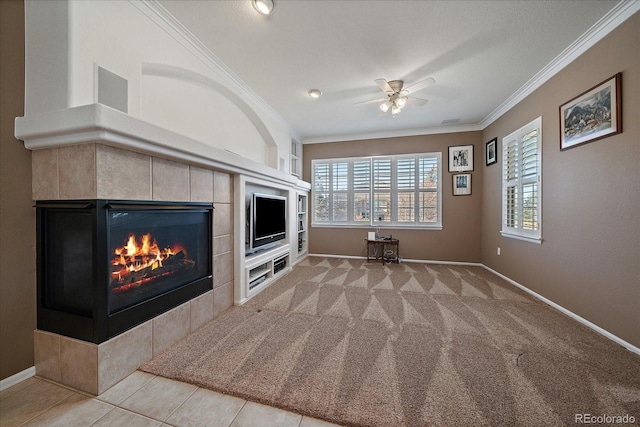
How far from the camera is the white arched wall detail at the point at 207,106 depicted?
2.07 metres

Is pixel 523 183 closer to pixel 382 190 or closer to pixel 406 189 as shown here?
pixel 406 189

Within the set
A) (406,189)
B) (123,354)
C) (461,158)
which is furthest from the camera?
(406,189)

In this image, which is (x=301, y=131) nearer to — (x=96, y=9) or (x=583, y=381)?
(x=96, y=9)

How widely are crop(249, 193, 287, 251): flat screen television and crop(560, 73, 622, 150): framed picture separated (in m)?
3.64

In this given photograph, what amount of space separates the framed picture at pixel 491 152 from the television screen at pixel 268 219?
379 cm

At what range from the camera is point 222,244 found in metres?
2.52

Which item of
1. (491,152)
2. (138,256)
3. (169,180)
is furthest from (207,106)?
(491,152)

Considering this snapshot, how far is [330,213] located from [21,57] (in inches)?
181

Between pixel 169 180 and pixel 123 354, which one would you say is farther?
pixel 169 180


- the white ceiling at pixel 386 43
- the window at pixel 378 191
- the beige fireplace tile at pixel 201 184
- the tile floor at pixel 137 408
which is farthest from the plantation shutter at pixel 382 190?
the tile floor at pixel 137 408

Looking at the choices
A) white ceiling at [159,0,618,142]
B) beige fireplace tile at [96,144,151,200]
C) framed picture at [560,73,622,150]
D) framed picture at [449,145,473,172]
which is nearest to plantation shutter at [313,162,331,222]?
white ceiling at [159,0,618,142]

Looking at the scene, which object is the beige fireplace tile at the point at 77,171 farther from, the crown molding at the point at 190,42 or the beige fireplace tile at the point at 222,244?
the crown molding at the point at 190,42

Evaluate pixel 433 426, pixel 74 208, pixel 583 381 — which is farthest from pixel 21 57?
pixel 583 381

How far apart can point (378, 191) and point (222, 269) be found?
369cm
